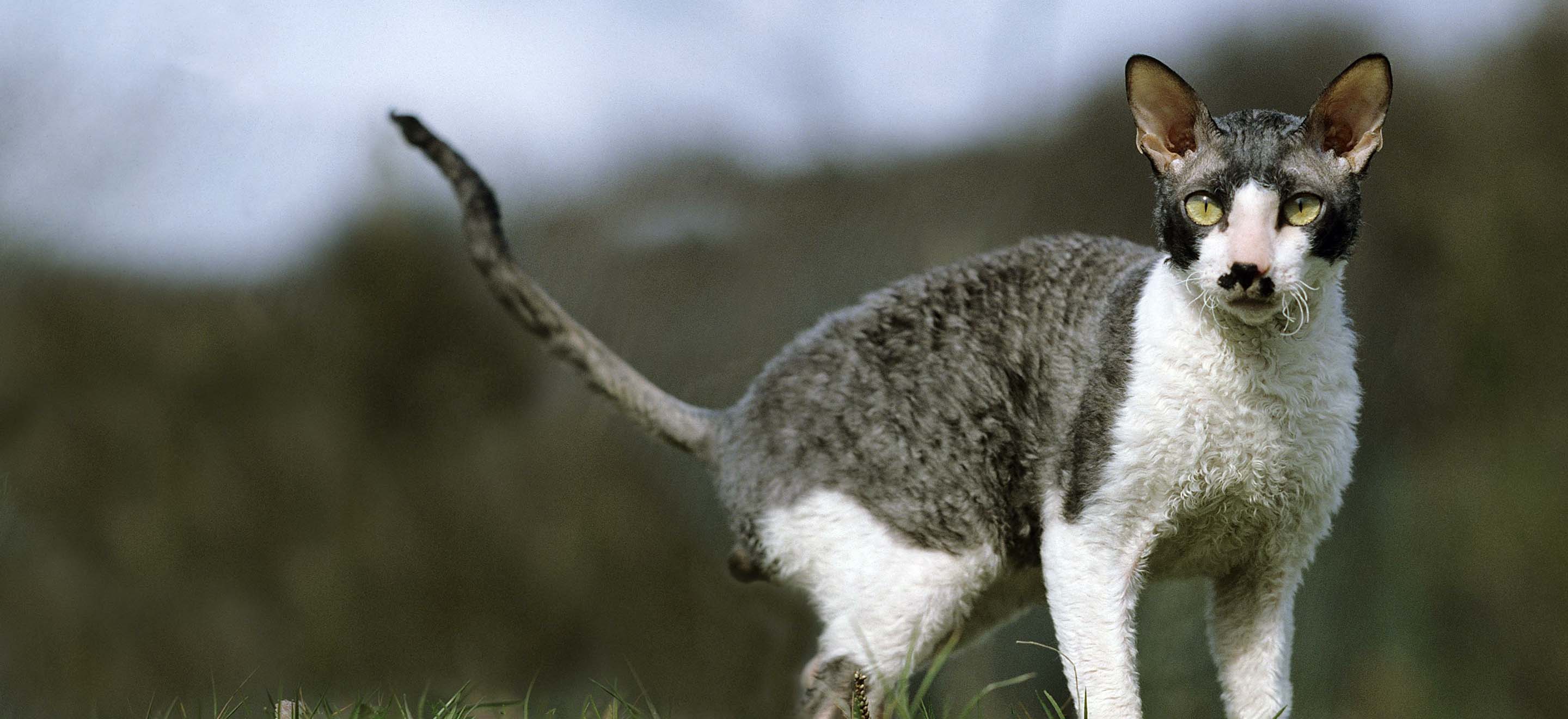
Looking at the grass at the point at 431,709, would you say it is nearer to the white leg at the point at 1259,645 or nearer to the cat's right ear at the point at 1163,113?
the white leg at the point at 1259,645

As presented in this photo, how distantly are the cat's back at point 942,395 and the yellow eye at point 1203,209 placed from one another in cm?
50

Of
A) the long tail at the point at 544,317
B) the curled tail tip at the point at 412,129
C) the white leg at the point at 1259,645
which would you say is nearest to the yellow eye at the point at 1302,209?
the white leg at the point at 1259,645

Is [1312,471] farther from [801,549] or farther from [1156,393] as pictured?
[801,549]

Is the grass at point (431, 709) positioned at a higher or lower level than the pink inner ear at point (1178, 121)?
lower

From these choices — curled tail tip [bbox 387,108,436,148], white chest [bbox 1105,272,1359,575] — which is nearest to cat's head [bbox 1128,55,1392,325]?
white chest [bbox 1105,272,1359,575]

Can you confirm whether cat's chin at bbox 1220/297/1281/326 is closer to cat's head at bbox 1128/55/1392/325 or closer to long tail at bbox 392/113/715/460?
cat's head at bbox 1128/55/1392/325

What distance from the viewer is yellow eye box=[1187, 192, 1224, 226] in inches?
76.3

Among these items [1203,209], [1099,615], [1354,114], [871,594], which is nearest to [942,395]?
[871,594]

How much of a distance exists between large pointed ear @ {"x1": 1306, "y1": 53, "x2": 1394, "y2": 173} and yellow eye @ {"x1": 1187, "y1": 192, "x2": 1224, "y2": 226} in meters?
0.24

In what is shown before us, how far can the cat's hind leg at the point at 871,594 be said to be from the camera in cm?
249

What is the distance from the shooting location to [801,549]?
104 inches

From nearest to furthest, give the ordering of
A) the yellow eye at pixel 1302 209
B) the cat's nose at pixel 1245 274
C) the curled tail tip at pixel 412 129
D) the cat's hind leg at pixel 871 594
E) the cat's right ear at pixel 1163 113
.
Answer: the cat's nose at pixel 1245 274 < the yellow eye at pixel 1302 209 < the cat's right ear at pixel 1163 113 < the cat's hind leg at pixel 871 594 < the curled tail tip at pixel 412 129

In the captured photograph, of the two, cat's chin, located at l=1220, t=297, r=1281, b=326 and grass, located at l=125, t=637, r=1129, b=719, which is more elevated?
cat's chin, located at l=1220, t=297, r=1281, b=326

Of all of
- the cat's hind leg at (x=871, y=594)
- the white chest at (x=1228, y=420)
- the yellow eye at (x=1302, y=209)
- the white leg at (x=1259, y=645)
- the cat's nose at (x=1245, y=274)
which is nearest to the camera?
the cat's nose at (x=1245, y=274)
